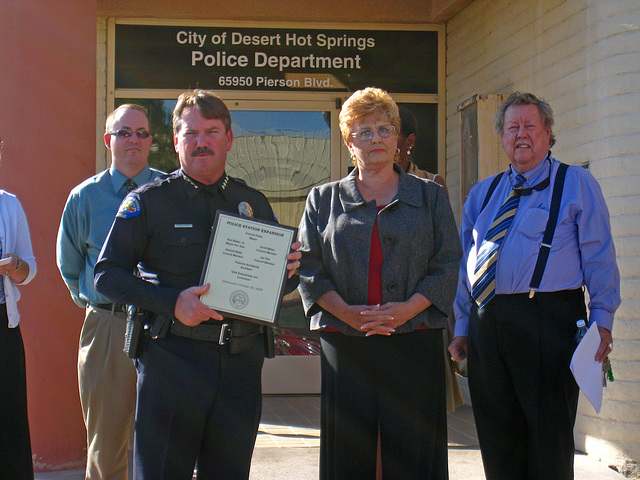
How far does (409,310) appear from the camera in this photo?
3289 millimetres

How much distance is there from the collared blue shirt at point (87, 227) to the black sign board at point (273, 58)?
10.7 ft

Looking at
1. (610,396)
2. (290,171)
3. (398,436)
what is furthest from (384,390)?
(290,171)

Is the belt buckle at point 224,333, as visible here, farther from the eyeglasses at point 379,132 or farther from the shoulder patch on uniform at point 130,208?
the eyeglasses at point 379,132

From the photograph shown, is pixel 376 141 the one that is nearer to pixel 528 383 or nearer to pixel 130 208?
pixel 130 208

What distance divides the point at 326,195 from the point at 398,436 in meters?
1.16

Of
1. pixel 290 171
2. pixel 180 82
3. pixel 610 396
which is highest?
pixel 180 82

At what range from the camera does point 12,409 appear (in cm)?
388

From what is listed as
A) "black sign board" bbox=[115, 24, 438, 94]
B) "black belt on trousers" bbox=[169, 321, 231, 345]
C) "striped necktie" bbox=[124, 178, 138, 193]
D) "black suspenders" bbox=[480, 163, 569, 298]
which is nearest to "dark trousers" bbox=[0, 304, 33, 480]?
"striped necktie" bbox=[124, 178, 138, 193]

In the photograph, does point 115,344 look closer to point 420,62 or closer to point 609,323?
point 609,323

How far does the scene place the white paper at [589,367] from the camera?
11.1 ft

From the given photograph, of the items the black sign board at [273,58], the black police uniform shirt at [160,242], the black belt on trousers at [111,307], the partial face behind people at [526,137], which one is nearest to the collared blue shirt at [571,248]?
the partial face behind people at [526,137]

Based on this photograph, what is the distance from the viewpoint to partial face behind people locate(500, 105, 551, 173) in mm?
3746

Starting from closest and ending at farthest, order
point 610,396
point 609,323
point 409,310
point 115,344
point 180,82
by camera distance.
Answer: point 409,310
point 609,323
point 115,344
point 610,396
point 180,82

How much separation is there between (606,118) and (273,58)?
136 inches
